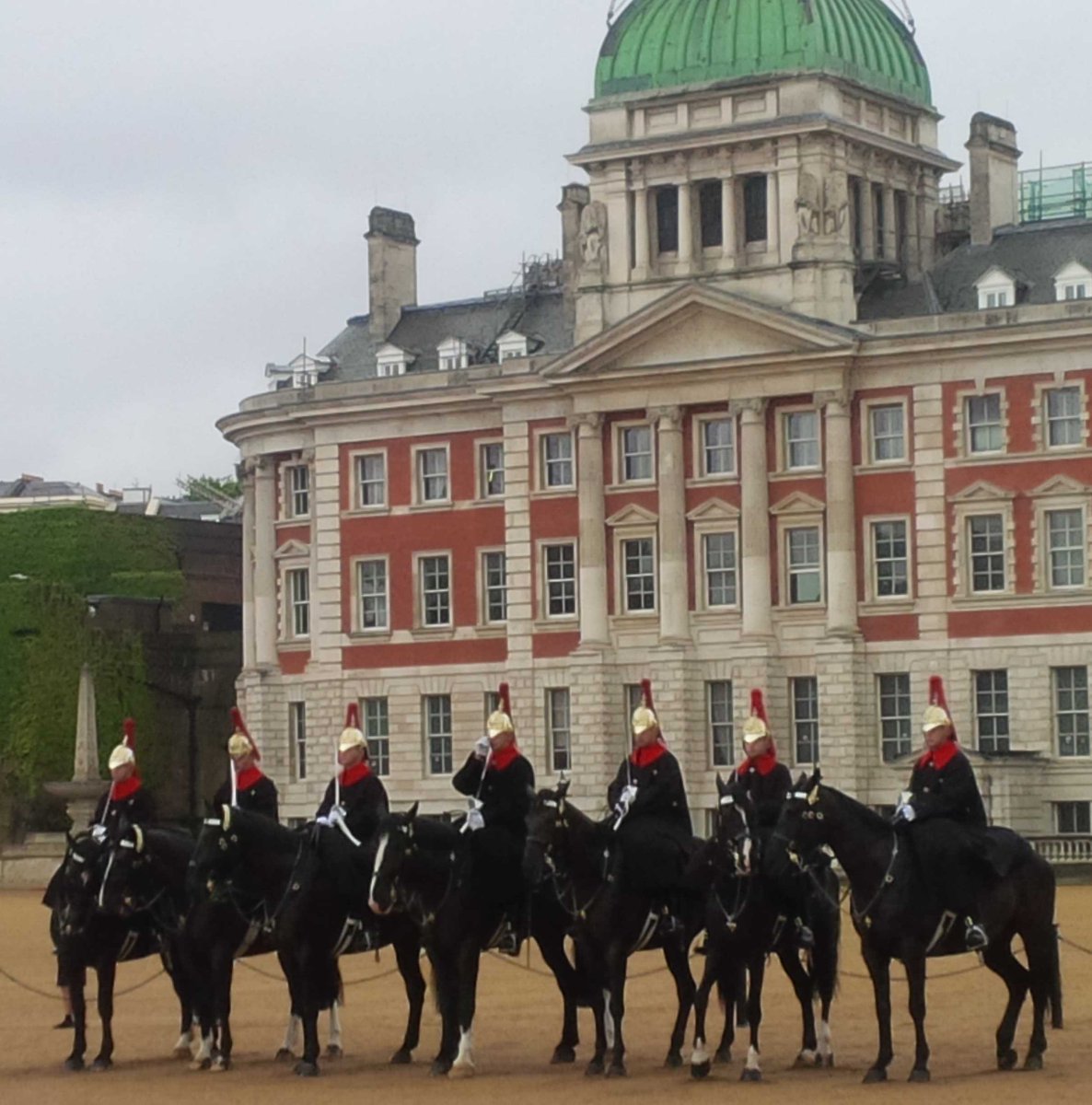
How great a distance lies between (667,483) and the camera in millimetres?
70312

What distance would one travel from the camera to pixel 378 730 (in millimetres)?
75500

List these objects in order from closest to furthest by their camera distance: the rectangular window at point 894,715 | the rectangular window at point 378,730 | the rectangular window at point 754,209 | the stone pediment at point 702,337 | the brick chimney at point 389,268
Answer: the rectangular window at point 894,715
the stone pediment at point 702,337
the rectangular window at point 754,209
the rectangular window at point 378,730
the brick chimney at point 389,268

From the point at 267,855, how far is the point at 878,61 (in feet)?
161

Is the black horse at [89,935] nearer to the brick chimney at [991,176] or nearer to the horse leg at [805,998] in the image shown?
the horse leg at [805,998]

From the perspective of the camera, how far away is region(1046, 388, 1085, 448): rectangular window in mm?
66312

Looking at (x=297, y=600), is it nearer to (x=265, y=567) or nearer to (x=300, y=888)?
(x=265, y=567)

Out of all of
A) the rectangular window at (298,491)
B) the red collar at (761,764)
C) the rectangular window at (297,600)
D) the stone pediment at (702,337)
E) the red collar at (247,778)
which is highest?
the stone pediment at (702,337)

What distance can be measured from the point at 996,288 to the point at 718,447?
23.2 feet

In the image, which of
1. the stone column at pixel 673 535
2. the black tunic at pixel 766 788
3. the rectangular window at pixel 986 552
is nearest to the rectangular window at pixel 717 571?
the stone column at pixel 673 535

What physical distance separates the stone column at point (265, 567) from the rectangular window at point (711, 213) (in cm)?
1338

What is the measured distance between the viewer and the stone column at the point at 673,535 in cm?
7006

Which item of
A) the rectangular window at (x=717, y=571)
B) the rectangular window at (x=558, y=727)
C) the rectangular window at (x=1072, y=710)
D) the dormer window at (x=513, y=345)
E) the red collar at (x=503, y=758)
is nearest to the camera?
the red collar at (x=503, y=758)

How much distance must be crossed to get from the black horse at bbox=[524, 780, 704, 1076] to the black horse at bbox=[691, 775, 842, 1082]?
524 millimetres

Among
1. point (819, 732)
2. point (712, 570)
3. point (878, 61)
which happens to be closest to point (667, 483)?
point (712, 570)
